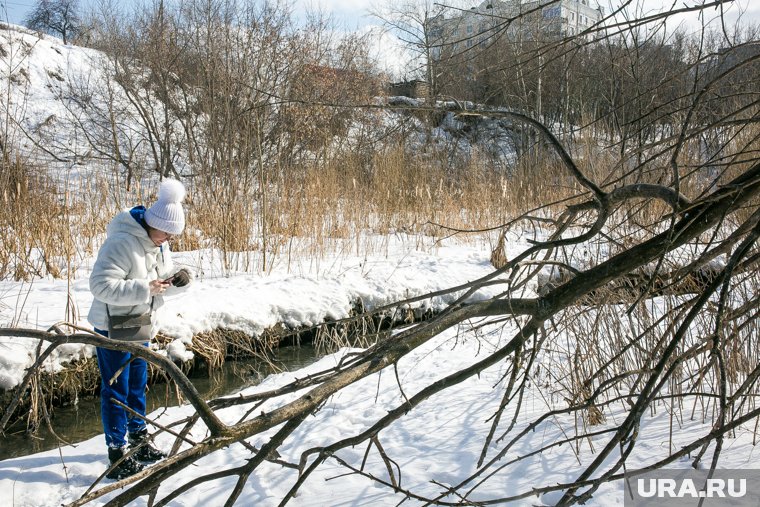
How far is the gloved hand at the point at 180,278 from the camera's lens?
131 inches

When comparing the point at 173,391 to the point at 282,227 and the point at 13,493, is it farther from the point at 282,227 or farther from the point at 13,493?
the point at 282,227

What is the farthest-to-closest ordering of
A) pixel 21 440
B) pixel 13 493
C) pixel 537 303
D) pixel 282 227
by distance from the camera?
pixel 282 227
pixel 21 440
pixel 13 493
pixel 537 303

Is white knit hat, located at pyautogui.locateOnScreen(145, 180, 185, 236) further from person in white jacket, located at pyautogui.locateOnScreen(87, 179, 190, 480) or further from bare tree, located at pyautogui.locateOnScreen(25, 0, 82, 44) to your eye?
bare tree, located at pyautogui.locateOnScreen(25, 0, 82, 44)

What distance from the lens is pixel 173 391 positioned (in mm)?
4902

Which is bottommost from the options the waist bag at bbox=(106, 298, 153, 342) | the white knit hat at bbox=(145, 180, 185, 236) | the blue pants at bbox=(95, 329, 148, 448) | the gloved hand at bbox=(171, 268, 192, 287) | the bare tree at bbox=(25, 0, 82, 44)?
the blue pants at bbox=(95, 329, 148, 448)

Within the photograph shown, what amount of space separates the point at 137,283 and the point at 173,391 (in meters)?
2.08

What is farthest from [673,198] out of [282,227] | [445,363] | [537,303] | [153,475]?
[282,227]

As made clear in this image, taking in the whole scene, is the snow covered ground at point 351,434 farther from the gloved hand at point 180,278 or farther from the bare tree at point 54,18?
the bare tree at point 54,18

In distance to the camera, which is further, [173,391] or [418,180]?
[418,180]

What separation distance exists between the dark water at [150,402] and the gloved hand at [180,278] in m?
0.57

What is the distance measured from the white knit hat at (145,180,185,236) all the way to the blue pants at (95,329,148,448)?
2.08 ft

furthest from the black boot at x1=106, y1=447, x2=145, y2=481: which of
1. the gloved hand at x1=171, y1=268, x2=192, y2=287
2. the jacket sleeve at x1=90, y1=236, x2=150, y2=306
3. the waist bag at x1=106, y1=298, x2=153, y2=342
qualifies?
the gloved hand at x1=171, y1=268, x2=192, y2=287

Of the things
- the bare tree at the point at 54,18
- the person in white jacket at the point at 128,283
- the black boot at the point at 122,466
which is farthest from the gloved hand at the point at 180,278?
the bare tree at the point at 54,18

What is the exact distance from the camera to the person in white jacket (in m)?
3.09
